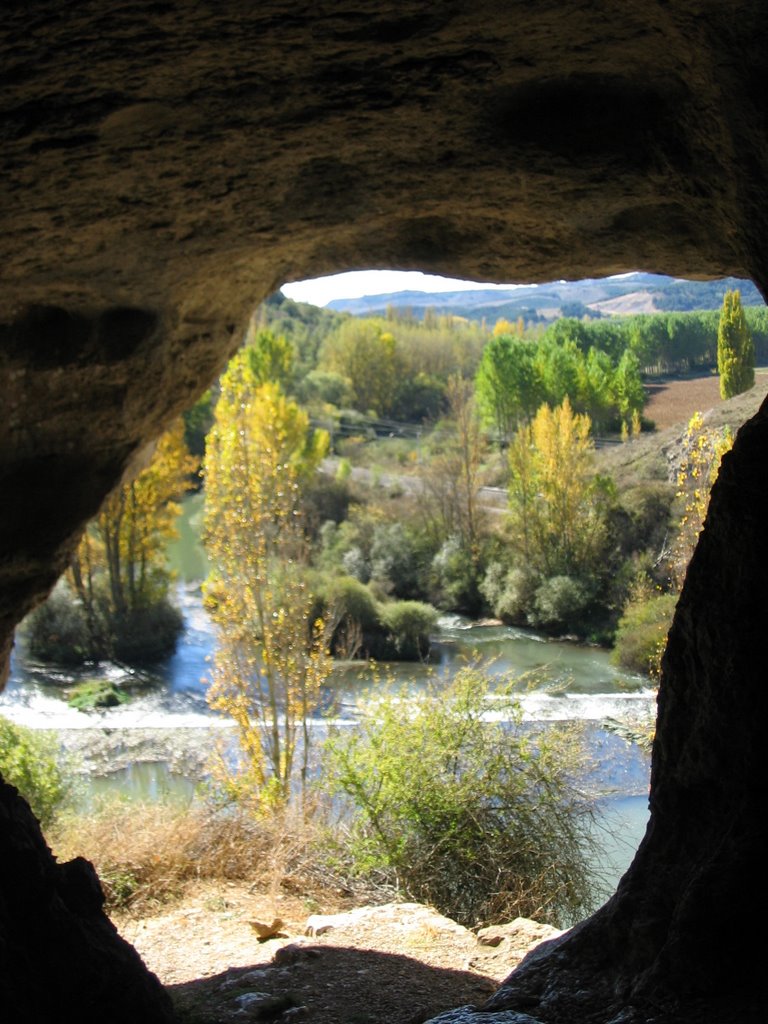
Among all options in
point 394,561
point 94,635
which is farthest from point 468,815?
point 394,561

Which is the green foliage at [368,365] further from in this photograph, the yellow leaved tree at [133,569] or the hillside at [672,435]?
the yellow leaved tree at [133,569]

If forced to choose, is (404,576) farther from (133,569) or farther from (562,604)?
(133,569)

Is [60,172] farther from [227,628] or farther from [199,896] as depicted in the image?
[227,628]

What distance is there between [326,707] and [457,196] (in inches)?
635

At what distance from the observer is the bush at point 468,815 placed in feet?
31.6

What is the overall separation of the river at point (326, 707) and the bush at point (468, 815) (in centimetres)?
175

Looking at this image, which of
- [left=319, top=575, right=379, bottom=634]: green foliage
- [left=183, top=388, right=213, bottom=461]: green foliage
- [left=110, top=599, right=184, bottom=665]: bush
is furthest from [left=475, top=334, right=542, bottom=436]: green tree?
[left=110, top=599, right=184, bottom=665]: bush

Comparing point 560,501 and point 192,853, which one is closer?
point 192,853

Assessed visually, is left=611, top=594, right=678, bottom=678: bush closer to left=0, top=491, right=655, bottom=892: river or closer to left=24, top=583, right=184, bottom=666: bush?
left=0, top=491, right=655, bottom=892: river

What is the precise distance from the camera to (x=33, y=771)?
→ 11773 mm

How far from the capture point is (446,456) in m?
33.8

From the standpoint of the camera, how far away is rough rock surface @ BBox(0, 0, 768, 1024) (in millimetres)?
3342

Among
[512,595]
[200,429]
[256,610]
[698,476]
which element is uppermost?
[200,429]

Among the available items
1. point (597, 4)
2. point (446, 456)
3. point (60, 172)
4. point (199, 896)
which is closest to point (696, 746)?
point (597, 4)
